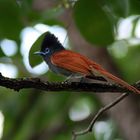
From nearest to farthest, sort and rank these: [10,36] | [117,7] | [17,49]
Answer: [117,7]
[10,36]
[17,49]

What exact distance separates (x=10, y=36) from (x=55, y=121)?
2.05 m

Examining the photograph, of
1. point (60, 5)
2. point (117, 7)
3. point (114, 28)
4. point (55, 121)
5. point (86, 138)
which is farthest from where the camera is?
point (55, 121)

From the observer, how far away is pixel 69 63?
268cm

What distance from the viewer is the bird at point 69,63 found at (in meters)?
2.38

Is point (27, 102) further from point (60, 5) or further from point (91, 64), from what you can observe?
point (91, 64)

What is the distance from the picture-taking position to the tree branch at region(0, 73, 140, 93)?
205 cm

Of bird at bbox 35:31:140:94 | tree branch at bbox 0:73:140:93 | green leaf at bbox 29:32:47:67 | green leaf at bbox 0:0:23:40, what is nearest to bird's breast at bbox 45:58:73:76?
bird at bbox 35:31:140:94

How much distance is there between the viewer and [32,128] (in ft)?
15.6

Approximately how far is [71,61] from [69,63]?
14 mm

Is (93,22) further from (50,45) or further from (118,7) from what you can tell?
(50,45)

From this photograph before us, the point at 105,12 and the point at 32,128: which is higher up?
the point at 32,128

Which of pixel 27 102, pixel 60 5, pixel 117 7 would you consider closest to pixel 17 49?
A: pixel 60 5

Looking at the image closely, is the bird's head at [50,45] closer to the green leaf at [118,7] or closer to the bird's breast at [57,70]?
the bird's breast at [57,70]

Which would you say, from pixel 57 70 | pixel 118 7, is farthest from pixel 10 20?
pixel 118 7
